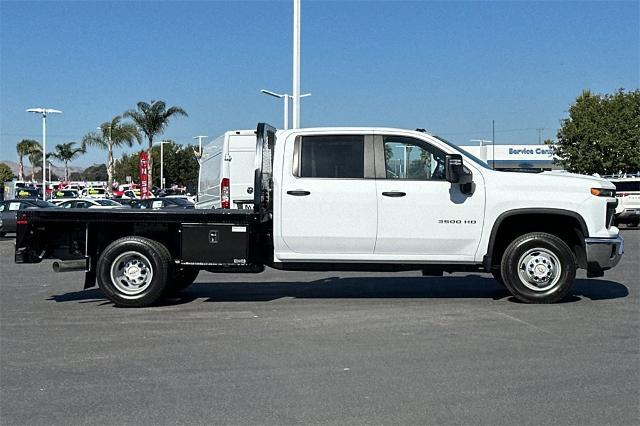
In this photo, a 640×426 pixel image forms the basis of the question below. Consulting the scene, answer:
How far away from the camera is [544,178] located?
30.1ft

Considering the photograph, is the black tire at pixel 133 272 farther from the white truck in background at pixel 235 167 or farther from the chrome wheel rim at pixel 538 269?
the white truck in background at pixel 235 167

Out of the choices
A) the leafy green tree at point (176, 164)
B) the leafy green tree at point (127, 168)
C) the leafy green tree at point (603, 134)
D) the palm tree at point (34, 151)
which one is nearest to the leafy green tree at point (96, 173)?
the leafy green tree at point (127, 168)

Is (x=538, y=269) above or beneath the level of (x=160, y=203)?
beneath

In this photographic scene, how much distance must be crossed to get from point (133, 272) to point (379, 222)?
3.06m

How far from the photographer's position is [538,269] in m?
9.18

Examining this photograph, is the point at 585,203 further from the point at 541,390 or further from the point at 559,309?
the point at 541,390

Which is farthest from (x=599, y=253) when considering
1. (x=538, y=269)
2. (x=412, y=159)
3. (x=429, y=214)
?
(x=412, y=159)

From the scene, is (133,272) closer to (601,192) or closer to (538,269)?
(538,269)

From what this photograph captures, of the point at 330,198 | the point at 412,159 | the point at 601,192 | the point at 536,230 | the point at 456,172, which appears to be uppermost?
the point at 412,159

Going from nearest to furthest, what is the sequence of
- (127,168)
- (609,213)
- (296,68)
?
(609,213), (296,68), (127,168)

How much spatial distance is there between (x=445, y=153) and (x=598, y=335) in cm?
283

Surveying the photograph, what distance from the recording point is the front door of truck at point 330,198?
9.10 m

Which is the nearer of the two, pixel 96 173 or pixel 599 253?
pixel 599 253

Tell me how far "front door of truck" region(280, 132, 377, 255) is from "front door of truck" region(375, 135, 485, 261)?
0.15m
